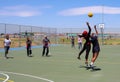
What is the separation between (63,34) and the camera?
65438mm

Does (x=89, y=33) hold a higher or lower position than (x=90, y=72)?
higher

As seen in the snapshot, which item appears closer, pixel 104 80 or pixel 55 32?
pixel 104 80

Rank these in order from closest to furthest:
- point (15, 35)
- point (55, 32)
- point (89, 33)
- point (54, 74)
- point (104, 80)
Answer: point (104, 80)
point (54, 74)
point (89, 33)
point (15, 35)
point (55, 32)

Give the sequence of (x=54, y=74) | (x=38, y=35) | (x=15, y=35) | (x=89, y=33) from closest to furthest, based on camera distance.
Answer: (x=54, y=74) → (x=89, y=33) → (x=15, y=35) → (x=38, y=35)

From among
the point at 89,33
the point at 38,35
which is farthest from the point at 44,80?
the point at 38,35

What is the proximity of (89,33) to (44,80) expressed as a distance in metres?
4.87

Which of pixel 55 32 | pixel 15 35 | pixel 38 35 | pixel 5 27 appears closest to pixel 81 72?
pixel 5 27

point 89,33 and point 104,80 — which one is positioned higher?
point 89,33

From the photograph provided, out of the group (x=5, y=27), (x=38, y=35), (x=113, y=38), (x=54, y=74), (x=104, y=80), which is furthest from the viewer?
(x=113, y=38)

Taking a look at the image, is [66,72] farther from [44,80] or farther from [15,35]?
[15,35]

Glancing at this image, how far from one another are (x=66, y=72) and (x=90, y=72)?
1.13 m

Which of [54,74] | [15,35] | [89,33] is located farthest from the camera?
[15,35]

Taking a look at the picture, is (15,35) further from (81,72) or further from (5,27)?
(81,72)

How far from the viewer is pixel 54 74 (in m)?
15.1
